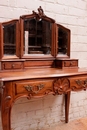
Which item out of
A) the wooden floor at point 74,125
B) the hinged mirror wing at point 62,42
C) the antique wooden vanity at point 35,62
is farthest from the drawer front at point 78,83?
the wooden floor at point 74,125

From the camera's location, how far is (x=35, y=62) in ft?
5.79

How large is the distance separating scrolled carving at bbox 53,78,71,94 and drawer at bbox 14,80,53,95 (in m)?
0.05

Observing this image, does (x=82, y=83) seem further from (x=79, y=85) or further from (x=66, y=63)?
(x=66, y=63)

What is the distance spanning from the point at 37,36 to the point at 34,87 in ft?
2.29

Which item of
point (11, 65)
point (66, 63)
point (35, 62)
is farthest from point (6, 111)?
point (66, 63)

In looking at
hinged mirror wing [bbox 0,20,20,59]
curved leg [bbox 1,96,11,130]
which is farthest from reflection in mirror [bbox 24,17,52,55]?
curved leg [bbox 1,96,11,130]

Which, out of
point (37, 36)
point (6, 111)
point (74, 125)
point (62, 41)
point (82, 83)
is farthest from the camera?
point (74, 125)

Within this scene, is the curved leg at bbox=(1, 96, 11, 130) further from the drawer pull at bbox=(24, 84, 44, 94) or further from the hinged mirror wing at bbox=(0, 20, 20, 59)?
the hinged mirror wing at bbox=(0, 20, 20, 59)

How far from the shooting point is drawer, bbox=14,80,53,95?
4.08 feet

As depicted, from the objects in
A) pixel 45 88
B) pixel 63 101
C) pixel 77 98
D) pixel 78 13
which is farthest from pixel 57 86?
pixel 78 13

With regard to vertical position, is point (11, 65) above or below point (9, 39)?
below

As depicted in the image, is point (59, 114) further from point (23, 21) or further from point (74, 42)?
point (23, 21)

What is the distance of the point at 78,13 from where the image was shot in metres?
2.10

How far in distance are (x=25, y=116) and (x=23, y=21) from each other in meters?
1.12
